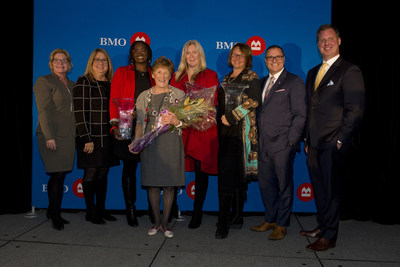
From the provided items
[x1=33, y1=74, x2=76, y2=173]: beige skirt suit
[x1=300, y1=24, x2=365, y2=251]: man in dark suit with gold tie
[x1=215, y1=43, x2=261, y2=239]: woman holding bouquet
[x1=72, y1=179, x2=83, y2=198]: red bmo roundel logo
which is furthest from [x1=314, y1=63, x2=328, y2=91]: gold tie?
[x1=72, y1=179, x2=83, y2=198]: red bmo roundel logo

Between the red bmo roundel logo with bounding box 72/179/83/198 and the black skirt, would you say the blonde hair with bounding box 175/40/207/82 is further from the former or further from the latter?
the red bmo roundel logo with bounding box 72/179/83/198

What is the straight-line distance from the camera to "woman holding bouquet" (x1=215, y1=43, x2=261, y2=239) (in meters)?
2.85

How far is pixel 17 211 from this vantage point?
12.0 ft

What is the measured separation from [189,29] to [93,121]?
1.49 metres

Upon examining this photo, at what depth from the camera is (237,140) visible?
290 centimetres

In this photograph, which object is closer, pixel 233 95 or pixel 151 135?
pixel 151 135

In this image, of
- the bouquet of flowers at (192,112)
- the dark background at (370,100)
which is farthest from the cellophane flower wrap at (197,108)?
the dark background at (370,100)

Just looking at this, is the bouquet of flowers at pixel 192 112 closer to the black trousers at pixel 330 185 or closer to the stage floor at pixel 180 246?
the stage floor at pixel 180 246

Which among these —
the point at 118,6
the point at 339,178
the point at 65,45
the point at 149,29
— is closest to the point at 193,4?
the point at 149,29

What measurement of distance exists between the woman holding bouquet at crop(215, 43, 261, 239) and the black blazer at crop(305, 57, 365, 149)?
0.50m

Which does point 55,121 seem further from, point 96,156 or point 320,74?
point 320,74

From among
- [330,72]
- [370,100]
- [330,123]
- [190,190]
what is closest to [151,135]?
[190,190]

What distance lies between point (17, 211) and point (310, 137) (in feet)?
10.6

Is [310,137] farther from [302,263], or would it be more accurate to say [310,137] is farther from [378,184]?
[378,184]
